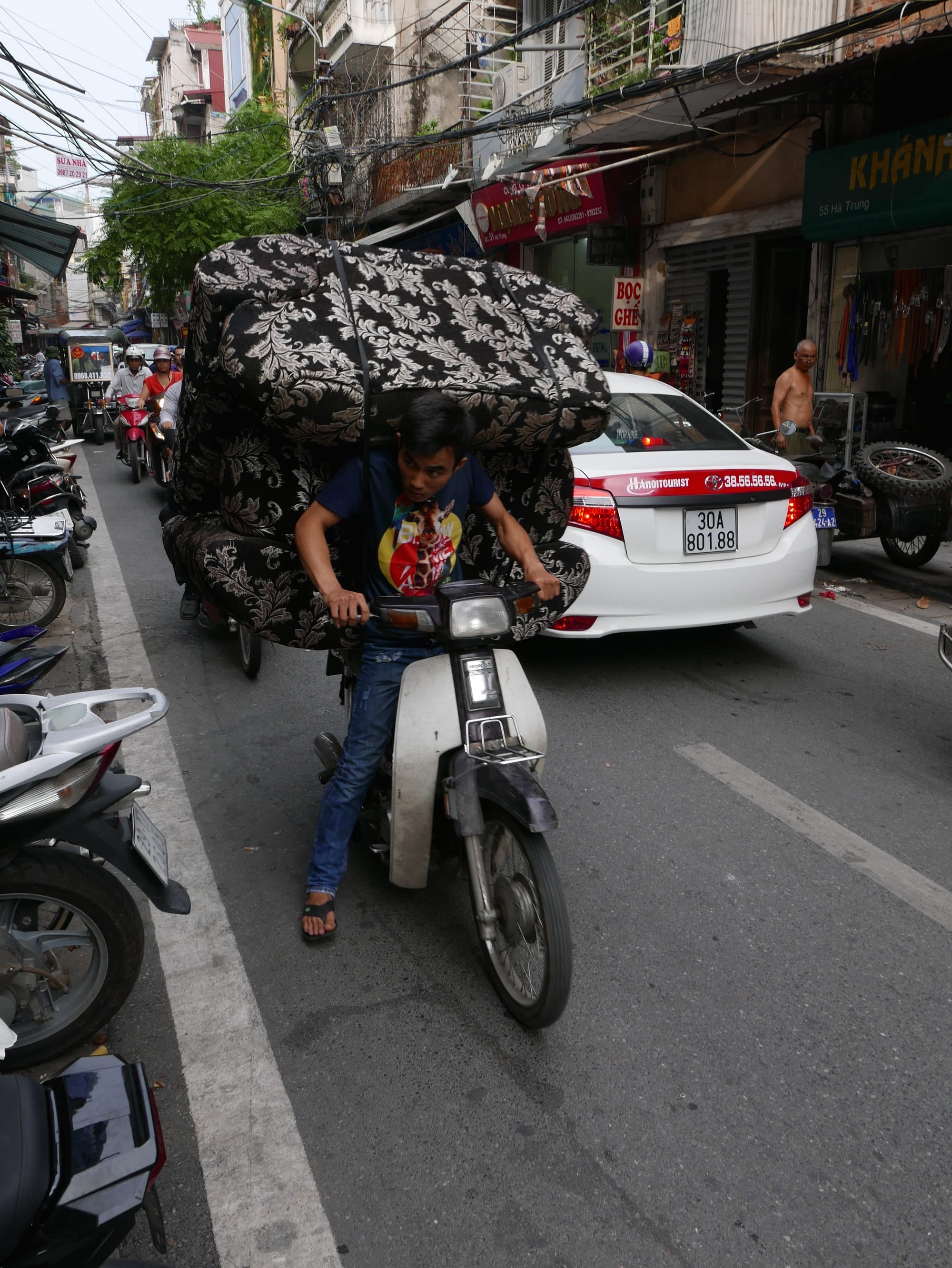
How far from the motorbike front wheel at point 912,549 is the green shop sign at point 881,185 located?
351 centimetres

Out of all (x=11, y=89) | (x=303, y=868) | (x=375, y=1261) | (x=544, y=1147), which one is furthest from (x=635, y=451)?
(x=11, y=89)

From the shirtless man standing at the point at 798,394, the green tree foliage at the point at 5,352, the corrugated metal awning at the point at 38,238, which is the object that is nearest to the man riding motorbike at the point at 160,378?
the corrugated metal awning at the point at 38,238

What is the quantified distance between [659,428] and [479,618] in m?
3.57

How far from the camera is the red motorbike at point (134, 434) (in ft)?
46.0

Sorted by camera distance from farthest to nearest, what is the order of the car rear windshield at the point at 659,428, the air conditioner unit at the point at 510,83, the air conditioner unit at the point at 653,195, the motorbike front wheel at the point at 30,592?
the air conditioner unit at the point at 510,83 < the air conditioner unit at the point at 653,195 < the motorbike front wheel at the point at 30,592 < the car rear windshield at the point at 659,428

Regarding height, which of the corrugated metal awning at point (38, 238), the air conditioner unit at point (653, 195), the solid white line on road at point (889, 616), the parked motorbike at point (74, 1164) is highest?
the air conditioner unit at point (653, 195)

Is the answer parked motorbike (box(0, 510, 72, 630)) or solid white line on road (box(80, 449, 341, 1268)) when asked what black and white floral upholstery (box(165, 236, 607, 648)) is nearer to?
solid white line on road (box(80, 449, 341, 1268))

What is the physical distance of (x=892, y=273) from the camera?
36.5 ft

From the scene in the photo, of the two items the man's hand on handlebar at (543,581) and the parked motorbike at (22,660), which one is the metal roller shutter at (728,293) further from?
the parked motorbike at (22,660)

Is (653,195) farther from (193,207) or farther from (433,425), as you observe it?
(193,207)

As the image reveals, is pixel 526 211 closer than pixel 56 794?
No

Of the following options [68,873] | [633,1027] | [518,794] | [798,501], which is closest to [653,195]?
[798,501]

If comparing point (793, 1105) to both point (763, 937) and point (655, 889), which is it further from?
point (655, 889)

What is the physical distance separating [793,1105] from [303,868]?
181 centimetres
